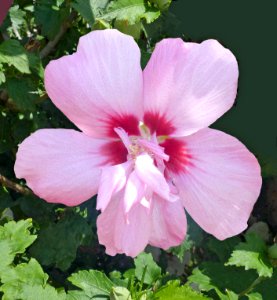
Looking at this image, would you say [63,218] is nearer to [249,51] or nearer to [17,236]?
[17,236]

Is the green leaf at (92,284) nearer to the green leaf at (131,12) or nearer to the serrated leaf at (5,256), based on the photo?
the serrated leaf at (5,256)

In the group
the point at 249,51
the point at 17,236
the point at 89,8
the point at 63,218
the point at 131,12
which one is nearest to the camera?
the point at 131,12

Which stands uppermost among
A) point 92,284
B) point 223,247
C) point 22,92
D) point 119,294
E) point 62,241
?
point 22,92

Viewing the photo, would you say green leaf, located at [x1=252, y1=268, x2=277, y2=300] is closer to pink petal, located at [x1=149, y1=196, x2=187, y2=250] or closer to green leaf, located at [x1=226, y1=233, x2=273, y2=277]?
green leaf, located at [x1=226, y1=233, x2=273, y2=277]

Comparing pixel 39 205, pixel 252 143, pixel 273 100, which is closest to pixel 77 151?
pixel 39 205

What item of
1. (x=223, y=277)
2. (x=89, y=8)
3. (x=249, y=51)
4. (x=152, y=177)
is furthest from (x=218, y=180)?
(x=249, y=51)

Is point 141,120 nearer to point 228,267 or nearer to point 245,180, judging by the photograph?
point 245,180

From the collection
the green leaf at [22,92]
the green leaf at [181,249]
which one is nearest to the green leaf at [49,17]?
the green leaf at [22,92]
